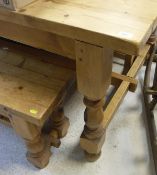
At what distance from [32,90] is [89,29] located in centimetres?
32

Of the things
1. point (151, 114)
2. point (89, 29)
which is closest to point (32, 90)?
point (89, 29)

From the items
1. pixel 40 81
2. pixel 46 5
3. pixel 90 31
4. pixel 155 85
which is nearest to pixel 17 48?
pixel 40 81

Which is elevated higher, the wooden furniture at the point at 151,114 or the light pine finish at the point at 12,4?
the light pine finish at the point at 12,4

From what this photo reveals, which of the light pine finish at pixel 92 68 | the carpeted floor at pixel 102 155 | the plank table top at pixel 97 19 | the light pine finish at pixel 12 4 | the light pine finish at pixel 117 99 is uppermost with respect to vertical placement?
the light pine finish at pixel 12 4

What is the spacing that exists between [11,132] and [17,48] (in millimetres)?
423

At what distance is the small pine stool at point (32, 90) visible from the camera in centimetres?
74

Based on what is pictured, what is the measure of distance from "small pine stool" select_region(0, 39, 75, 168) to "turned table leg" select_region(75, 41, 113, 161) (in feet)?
0.35

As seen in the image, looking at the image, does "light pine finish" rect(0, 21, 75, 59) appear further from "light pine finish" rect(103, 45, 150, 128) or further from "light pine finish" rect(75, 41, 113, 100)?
"light pine finish" rect(103, 45, 150, 128)

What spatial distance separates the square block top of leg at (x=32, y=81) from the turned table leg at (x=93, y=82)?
0.35 feet

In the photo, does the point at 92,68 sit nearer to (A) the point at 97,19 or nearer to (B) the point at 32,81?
(A) the point at 97,19

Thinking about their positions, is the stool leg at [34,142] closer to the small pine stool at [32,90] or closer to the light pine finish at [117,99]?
the small pine stool at [32,90]

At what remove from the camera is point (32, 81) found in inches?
31.8

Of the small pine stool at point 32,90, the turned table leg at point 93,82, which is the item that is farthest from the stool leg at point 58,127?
the turned table leg at point 93,82

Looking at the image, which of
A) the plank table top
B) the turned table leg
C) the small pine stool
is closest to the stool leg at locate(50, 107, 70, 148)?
the small pine stool
